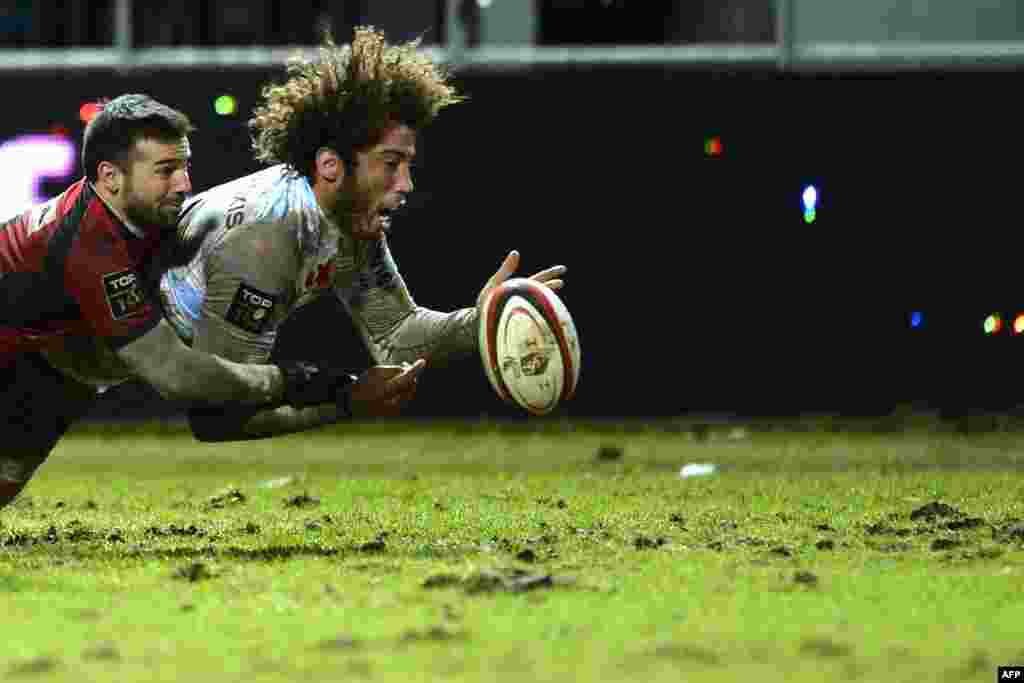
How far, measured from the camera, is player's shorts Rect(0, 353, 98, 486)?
8.44 meters

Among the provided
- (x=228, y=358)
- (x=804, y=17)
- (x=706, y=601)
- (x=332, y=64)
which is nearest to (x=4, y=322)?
(x=228, y=358)

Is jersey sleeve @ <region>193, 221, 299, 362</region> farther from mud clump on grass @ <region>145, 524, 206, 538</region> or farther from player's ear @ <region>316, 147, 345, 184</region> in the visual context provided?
mud clump on grass @ <region>145, 524, 206, 538</region>

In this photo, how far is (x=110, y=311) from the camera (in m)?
7.73

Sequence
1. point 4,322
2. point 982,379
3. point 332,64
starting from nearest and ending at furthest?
point 4,322 < point 332,64 < point 982,379

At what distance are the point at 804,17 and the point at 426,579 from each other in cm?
1032

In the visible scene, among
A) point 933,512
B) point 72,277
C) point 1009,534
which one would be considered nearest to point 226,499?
point 72,277

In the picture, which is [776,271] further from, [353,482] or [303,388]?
[303,388]

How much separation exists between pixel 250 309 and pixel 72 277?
2.25ft

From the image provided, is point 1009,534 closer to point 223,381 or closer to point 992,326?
point 223,381

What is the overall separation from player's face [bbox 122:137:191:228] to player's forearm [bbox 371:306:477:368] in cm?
130

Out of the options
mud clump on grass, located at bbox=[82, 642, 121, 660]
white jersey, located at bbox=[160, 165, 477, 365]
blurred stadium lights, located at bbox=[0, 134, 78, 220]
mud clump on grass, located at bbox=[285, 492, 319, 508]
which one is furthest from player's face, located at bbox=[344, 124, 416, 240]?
blurred stadium lights, located at bbox=[0, 134, 78, 220]

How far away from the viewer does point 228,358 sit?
320 inches

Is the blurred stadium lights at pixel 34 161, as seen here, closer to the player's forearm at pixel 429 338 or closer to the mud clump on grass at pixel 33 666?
the player's forearm at pixel 429 338

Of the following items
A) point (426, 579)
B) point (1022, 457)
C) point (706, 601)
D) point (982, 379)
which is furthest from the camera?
point (982, 379)
